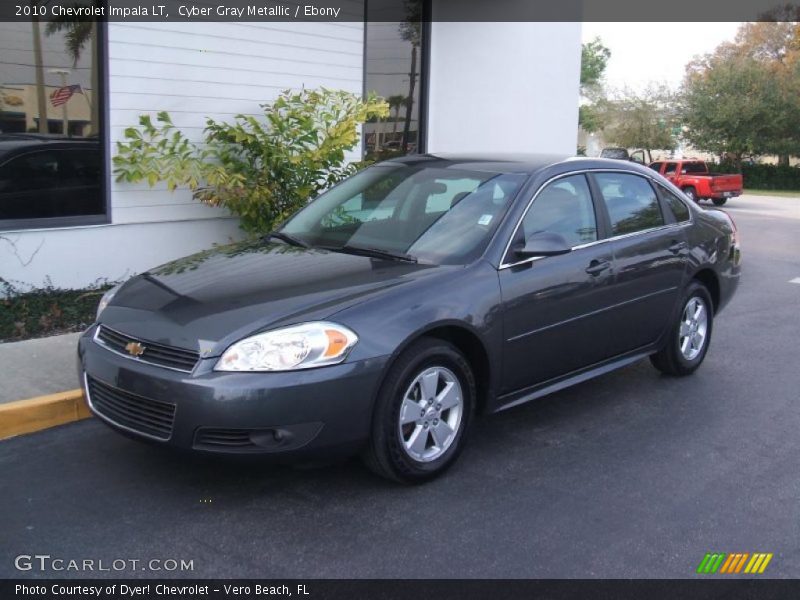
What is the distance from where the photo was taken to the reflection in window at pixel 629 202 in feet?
18.4

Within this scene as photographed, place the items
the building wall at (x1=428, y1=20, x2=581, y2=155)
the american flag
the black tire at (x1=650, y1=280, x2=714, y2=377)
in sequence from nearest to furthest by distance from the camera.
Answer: the black tire at (x1=650, y1=280, x2=714, y2=377)
the american flag
the building wall at (x1=428, y1=20, x2=581, y2=155)

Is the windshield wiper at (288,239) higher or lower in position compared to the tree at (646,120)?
lower

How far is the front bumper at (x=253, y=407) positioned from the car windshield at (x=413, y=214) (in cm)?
109

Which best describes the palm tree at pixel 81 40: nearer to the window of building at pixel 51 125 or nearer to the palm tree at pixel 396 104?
the window of building at pixel 51 125

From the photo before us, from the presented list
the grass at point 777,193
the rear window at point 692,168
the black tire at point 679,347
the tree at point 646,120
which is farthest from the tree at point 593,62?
the black tire at point 679,347

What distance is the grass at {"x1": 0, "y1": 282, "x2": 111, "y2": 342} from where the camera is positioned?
6.75 m

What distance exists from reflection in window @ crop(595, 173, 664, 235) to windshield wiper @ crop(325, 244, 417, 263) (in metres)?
1.54

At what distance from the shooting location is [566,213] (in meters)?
5.28

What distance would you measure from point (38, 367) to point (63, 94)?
3.08m

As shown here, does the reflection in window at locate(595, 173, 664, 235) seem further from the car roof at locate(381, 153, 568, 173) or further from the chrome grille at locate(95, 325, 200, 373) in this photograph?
the chrome grille at locate(95, 325, 200, 373)

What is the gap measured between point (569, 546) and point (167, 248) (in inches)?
240

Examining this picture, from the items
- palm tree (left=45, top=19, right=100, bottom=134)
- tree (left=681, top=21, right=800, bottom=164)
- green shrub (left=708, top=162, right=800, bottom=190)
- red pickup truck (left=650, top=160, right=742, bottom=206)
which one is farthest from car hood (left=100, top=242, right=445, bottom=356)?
green shrub (left=708, top=162, right=800, bottom=190)

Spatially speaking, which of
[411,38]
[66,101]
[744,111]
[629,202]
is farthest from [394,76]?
[744,111]
